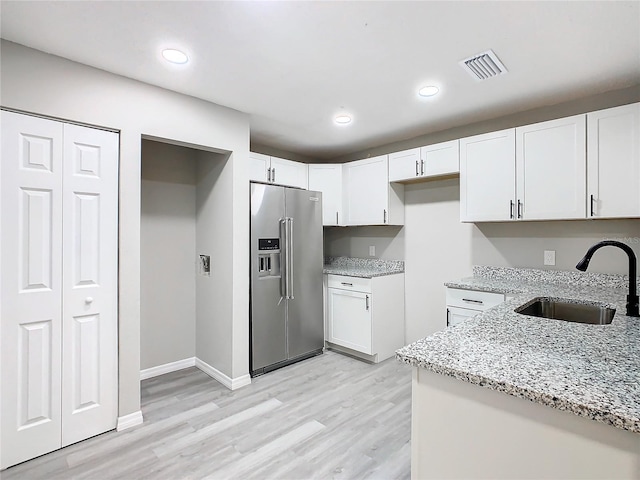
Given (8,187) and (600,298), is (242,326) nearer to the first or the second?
(8,187)

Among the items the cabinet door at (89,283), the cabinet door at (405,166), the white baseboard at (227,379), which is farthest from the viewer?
the cabinet door at (405,166)

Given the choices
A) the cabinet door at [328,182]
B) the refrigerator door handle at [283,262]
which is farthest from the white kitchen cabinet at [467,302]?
the cabinet door at [328,182]

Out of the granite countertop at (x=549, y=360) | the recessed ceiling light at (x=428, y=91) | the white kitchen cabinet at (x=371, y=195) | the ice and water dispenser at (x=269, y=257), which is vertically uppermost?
the recessed ceiling light at (x=428, y=91)

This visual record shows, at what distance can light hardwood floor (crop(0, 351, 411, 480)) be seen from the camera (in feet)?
6.19

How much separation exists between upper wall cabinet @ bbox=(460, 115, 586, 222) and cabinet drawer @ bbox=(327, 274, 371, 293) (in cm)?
116

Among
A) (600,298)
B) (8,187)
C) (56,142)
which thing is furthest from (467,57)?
(8,187)

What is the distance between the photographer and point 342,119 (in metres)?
3.17

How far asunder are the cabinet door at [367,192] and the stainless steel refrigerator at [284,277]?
483 millimetres

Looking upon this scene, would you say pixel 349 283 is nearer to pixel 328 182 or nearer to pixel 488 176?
pixel 328 182

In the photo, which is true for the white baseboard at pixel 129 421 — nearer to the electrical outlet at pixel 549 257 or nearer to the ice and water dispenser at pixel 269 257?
the ice and water dispenser at pixel 269 257

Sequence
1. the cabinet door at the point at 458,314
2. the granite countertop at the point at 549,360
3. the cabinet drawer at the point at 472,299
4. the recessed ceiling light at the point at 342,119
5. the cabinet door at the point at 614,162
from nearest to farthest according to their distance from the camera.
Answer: the granite countertop at the point at 549,360
the cabinet door at the point at 614,162
the cabinet drawer at the point at 472,299
the cabinet door at the point at 458,314
the recessed ceiling light at the point at 342,119

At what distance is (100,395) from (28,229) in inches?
46.1

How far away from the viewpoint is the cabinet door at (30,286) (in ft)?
6.22

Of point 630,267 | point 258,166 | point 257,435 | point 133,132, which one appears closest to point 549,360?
point 630,267
